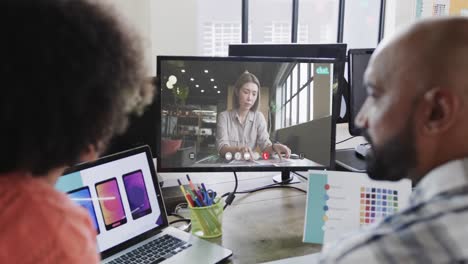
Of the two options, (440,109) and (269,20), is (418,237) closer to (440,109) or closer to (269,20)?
(440,109)

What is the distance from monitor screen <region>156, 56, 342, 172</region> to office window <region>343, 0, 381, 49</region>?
13.5 ft

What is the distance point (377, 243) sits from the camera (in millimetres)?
557

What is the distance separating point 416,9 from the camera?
4.73 meters

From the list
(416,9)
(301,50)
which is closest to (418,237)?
(301,50)

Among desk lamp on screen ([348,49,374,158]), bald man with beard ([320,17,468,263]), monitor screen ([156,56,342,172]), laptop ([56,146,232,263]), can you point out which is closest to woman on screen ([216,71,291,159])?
monitor screen ([156,56,342,172])

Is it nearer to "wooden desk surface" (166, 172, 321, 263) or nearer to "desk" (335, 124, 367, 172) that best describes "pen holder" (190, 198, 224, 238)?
"wooden desk surface" (166, 172, 321, 263)

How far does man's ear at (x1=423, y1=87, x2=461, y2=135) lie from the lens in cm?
59

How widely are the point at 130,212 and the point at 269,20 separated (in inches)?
163

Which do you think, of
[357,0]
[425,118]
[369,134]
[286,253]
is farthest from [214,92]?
[357,0]

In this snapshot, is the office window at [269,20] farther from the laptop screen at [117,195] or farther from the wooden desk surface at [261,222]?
the laptop screen at [117,195]

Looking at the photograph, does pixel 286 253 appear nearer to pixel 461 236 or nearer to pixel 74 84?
pixel 461 236

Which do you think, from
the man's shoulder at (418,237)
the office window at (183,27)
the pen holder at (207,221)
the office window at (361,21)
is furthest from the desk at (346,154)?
the office window at (361,21)

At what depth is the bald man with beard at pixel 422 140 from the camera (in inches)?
20.7

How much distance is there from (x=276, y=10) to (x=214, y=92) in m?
3.88
